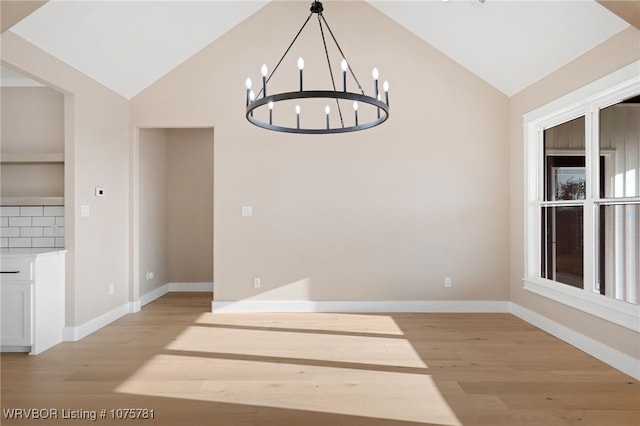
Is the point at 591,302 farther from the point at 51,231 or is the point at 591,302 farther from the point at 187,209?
the point at 187,209

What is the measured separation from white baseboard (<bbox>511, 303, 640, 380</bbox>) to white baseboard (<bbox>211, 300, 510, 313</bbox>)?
0.47 metres

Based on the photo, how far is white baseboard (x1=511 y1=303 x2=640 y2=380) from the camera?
10.5ft

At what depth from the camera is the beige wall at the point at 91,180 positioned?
3.94 meters

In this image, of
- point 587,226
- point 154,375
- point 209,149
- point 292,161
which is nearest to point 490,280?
point 587,226

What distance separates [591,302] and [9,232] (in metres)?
5.63

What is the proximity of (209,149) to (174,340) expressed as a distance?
3521 millimetres

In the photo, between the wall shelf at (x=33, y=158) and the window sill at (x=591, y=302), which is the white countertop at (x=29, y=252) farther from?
the window sill at (x=591, y=302)

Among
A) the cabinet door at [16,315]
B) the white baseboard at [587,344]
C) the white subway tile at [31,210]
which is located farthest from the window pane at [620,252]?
the white subway tile at [31,210]

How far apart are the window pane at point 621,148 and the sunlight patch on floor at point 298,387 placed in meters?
2.24

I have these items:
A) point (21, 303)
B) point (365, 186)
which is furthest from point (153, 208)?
point (365, 186)

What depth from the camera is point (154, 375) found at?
125 inches

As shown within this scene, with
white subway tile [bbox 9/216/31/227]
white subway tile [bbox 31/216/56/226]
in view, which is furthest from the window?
white subway tile [bbox 9/216/31/227]

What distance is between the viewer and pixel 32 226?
14.1ft

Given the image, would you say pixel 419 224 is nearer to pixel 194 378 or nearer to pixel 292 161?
pixel 292 161
